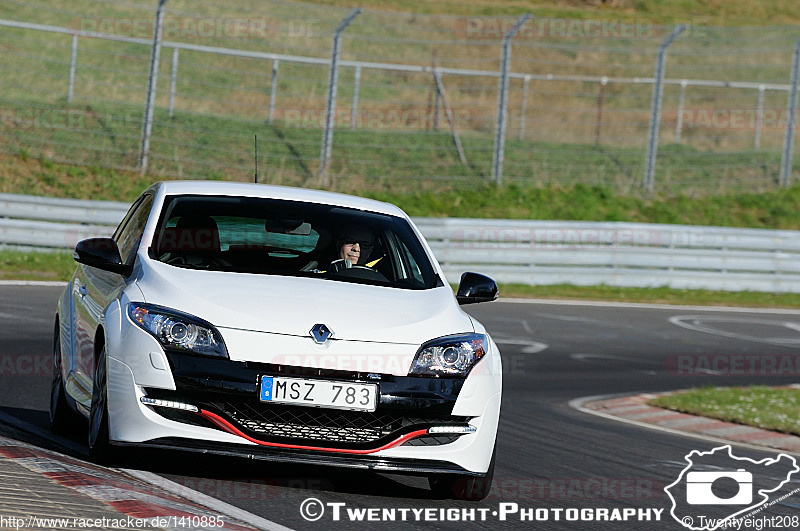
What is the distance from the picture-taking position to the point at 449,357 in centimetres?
638

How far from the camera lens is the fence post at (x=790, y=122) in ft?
86.9

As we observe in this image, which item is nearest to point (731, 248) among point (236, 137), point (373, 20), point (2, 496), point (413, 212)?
point (413, 212)

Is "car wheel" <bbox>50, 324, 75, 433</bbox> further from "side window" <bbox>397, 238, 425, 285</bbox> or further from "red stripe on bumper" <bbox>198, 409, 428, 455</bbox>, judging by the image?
"side window" <bbox>397, 238, 425, 285</bbox>

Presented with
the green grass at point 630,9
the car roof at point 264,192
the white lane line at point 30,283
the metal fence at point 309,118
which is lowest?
the white lane line at point 30,283

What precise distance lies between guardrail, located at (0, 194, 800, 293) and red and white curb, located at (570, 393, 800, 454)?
910cm

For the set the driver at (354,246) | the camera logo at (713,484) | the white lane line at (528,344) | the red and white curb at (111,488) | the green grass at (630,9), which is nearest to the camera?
the red and white curb at (111,488)

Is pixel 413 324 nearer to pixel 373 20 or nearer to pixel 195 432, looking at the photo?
pixel 195 432

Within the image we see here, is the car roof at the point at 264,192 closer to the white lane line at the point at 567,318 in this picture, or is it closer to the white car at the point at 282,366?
the white car at the point at 282,366

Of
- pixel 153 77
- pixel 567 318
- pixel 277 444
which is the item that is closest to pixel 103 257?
pixel 277 444

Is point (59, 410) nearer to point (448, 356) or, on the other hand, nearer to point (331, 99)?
point (448, 356)

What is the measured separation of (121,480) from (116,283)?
1090mm

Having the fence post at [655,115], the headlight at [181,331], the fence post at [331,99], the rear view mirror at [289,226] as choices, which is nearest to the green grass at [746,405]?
the rear view mirror at [289,226]

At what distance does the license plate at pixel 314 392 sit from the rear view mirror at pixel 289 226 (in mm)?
1498

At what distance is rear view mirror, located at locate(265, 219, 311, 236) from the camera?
7371 millimetres
